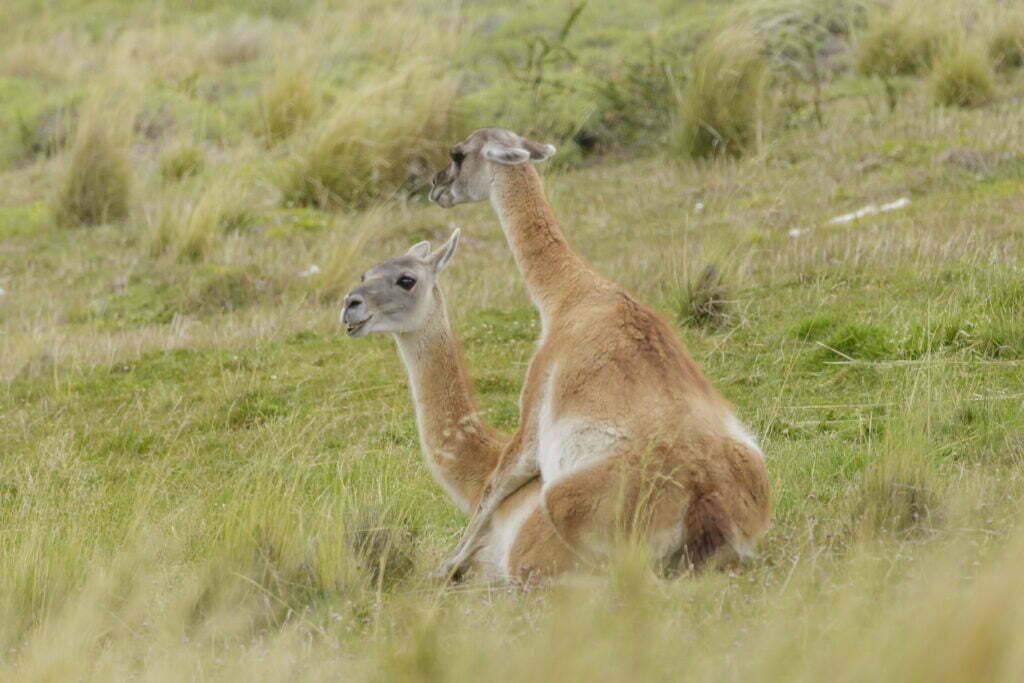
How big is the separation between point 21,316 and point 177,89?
8666 mm

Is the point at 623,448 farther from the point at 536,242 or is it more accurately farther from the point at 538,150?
the point at 538,150

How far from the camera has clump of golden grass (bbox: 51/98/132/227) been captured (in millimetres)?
14750

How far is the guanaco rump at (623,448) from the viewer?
4.80 meters

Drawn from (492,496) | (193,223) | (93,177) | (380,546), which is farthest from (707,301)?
(93,177)

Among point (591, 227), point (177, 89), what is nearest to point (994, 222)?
point (591, 227)

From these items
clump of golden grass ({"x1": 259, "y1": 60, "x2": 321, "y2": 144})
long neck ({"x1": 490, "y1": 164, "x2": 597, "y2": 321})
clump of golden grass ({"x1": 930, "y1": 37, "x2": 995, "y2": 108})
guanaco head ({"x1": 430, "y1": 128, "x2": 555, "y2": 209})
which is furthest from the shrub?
long neck ({"x1": 490, "y1": 164, "x2": 597, "y2": 321})

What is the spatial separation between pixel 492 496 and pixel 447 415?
30.0 inches

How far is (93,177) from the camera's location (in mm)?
14820

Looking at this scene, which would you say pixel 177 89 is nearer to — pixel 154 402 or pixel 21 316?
pixel 21 316

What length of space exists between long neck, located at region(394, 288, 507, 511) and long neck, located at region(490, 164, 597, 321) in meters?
0.49

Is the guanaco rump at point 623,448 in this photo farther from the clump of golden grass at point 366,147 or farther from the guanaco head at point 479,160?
the clump of golden grass at point 366,147

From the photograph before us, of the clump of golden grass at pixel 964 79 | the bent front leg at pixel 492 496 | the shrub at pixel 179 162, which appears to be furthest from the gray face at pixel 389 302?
the shrub at pixel 179 162

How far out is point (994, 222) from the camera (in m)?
10.4

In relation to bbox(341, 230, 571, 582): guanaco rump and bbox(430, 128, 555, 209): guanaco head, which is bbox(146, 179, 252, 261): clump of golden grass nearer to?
bbox(430, 128, 555, 209): guanaco head
